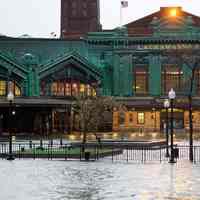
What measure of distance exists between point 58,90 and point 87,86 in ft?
16.7

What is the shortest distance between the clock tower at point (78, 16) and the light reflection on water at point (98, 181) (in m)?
128

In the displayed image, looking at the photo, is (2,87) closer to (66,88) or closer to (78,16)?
(66,88)

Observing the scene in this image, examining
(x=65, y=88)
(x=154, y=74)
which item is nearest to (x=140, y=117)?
(x=154, y=74)

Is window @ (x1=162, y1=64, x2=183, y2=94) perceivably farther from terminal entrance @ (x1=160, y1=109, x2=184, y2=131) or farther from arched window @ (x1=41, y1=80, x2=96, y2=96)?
arched window @ (x1=41, y1=80, x2=96, y2=96)

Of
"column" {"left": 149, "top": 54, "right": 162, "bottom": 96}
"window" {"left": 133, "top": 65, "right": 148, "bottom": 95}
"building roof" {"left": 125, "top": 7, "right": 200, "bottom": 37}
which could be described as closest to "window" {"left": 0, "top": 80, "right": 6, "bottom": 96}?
"window" {"left": 133, "top": 65, "right": 148, "bottom": 95}

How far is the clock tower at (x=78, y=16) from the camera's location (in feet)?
538

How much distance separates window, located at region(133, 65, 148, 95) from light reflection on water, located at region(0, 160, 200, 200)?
7538cm

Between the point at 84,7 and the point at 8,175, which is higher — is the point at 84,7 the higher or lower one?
the higher one

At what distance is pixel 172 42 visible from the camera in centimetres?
11400

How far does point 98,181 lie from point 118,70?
287 ft

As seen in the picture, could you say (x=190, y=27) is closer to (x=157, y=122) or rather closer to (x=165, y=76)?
(x=165, y=76)

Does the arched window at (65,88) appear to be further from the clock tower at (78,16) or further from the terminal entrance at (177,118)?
the clock tower at (78,16)

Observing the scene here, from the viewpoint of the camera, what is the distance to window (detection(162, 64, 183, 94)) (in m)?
113

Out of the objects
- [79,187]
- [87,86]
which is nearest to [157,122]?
[87,86]
